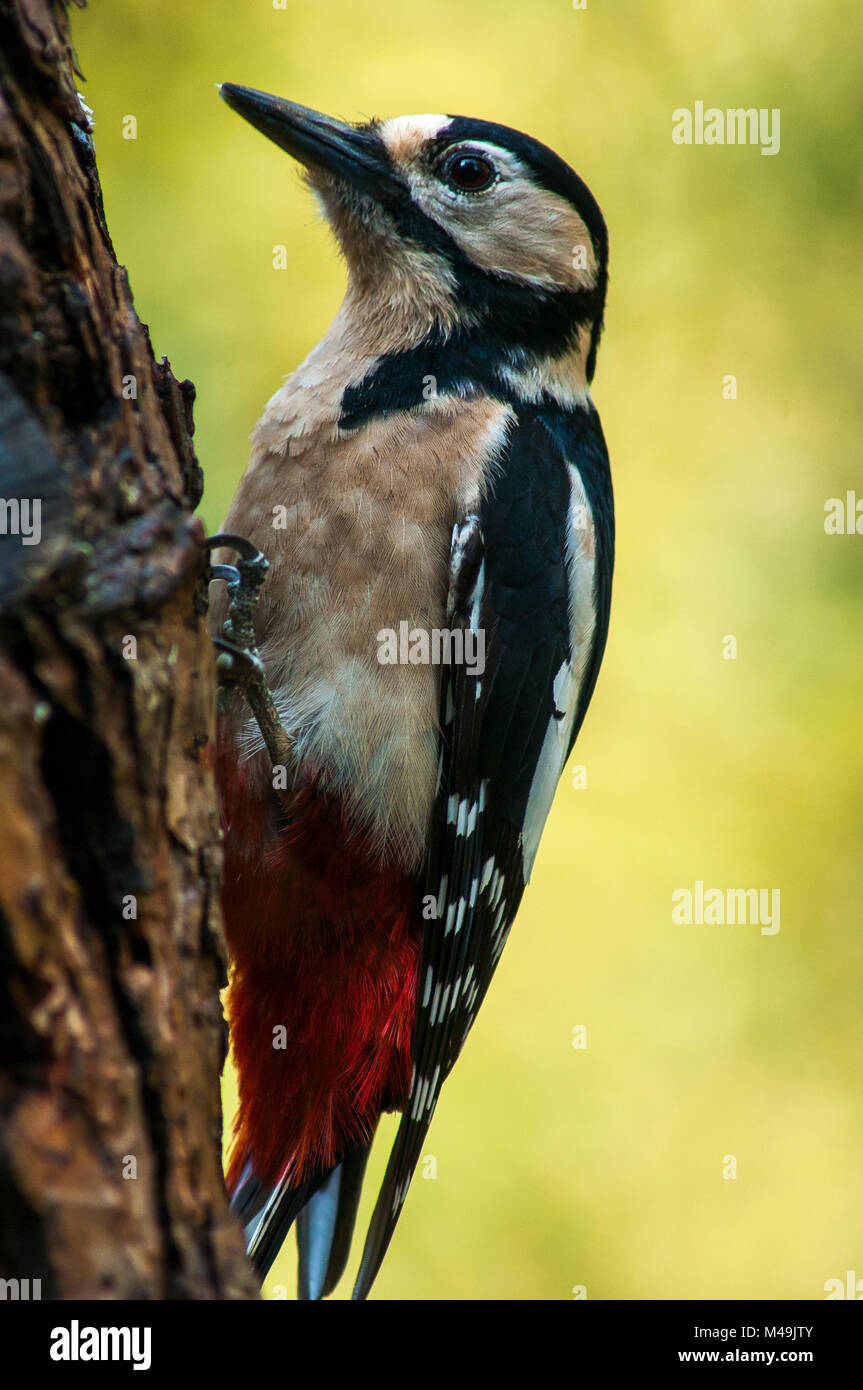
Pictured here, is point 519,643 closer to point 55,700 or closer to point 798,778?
point 55,700

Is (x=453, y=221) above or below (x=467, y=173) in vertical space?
below

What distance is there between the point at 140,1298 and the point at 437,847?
4.88 feet

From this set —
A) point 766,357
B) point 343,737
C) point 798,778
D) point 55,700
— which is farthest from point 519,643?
point 766,357

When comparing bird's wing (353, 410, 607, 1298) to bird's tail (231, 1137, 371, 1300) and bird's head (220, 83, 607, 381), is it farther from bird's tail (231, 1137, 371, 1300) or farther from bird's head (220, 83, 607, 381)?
bird's head (220, 83, 607, 381)

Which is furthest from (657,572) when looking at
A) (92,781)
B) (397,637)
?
(92,781)

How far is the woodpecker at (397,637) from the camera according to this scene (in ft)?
8.19

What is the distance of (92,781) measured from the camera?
1361 millimetres

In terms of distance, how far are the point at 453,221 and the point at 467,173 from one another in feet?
0.43

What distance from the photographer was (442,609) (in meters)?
2.54

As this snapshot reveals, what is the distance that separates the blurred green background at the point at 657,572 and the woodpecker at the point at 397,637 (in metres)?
1.53

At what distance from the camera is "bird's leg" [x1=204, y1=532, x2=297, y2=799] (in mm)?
2412

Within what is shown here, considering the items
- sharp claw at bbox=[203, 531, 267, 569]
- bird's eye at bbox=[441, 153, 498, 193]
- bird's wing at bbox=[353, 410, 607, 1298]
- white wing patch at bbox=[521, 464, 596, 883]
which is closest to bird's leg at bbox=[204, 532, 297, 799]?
sharp claw at bbox=[203, 531, 267, 569]

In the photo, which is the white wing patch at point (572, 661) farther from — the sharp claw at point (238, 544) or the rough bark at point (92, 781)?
the rough bark at point (92, 781)

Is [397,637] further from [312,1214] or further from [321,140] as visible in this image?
[312,1214]
